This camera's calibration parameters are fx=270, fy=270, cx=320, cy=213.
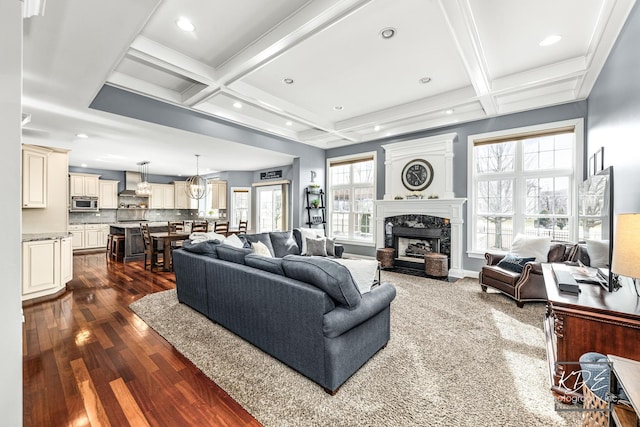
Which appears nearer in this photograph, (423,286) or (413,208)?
(423,286)

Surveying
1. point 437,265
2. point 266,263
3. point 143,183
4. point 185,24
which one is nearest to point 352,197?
point 437,265

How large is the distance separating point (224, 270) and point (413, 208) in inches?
165

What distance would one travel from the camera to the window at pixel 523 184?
4.32 metres

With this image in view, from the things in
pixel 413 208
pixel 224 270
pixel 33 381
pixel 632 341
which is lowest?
pixel 33 381

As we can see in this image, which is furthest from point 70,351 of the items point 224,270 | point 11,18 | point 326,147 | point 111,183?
point 111,183

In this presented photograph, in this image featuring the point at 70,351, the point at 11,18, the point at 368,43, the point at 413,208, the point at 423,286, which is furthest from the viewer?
the point at 413,208

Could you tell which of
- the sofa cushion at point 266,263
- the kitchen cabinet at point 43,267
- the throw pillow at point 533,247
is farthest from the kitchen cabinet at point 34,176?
the throw pillow at point 533,247

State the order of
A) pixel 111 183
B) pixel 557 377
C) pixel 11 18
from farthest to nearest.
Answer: pixel 111 183
pixel 557 377
pixel 11 18

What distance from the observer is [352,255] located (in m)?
6.82

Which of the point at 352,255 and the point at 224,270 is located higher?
the point at 224,270

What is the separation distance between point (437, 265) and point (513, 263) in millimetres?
1304

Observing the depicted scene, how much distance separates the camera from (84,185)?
819cm

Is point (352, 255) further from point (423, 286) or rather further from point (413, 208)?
point (423, 286)

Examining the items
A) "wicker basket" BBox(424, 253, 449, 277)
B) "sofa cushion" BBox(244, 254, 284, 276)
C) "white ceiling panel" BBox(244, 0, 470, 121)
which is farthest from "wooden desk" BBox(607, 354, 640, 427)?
"wicker basket" BBox(424, 253, 449, 277)
